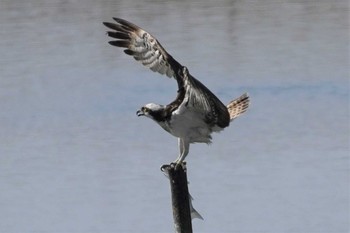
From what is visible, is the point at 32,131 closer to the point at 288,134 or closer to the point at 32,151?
the point at 32,151

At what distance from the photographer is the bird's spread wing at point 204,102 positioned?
785 centimetres

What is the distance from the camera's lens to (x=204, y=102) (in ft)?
26.0

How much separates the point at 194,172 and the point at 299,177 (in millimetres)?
806

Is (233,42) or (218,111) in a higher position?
(218,111)

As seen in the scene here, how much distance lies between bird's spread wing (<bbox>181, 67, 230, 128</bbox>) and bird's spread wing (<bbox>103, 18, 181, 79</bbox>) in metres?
0.33

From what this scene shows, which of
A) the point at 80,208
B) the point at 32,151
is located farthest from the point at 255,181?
the point at 32,151

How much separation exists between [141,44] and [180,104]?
21.5 inches

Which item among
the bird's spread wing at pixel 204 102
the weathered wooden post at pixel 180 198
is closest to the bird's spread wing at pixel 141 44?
the bird's spread wing at pixel 204 102

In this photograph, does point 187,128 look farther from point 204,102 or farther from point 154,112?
point 204,102

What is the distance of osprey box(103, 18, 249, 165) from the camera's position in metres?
7.94

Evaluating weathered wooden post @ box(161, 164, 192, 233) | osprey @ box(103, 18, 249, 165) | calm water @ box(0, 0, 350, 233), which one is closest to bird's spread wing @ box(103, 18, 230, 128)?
osprey @ box(103, 18, 249, 165)

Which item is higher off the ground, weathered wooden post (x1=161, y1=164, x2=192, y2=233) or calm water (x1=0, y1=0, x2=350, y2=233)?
weathered wooden post (x1=161, y1=164, x2=192, y2=233)

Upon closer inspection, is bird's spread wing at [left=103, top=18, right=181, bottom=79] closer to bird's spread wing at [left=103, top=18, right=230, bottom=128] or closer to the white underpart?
bird's spread wing at [left=103, top=18, right=230, bottom=128]

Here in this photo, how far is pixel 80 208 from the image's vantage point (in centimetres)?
1063
